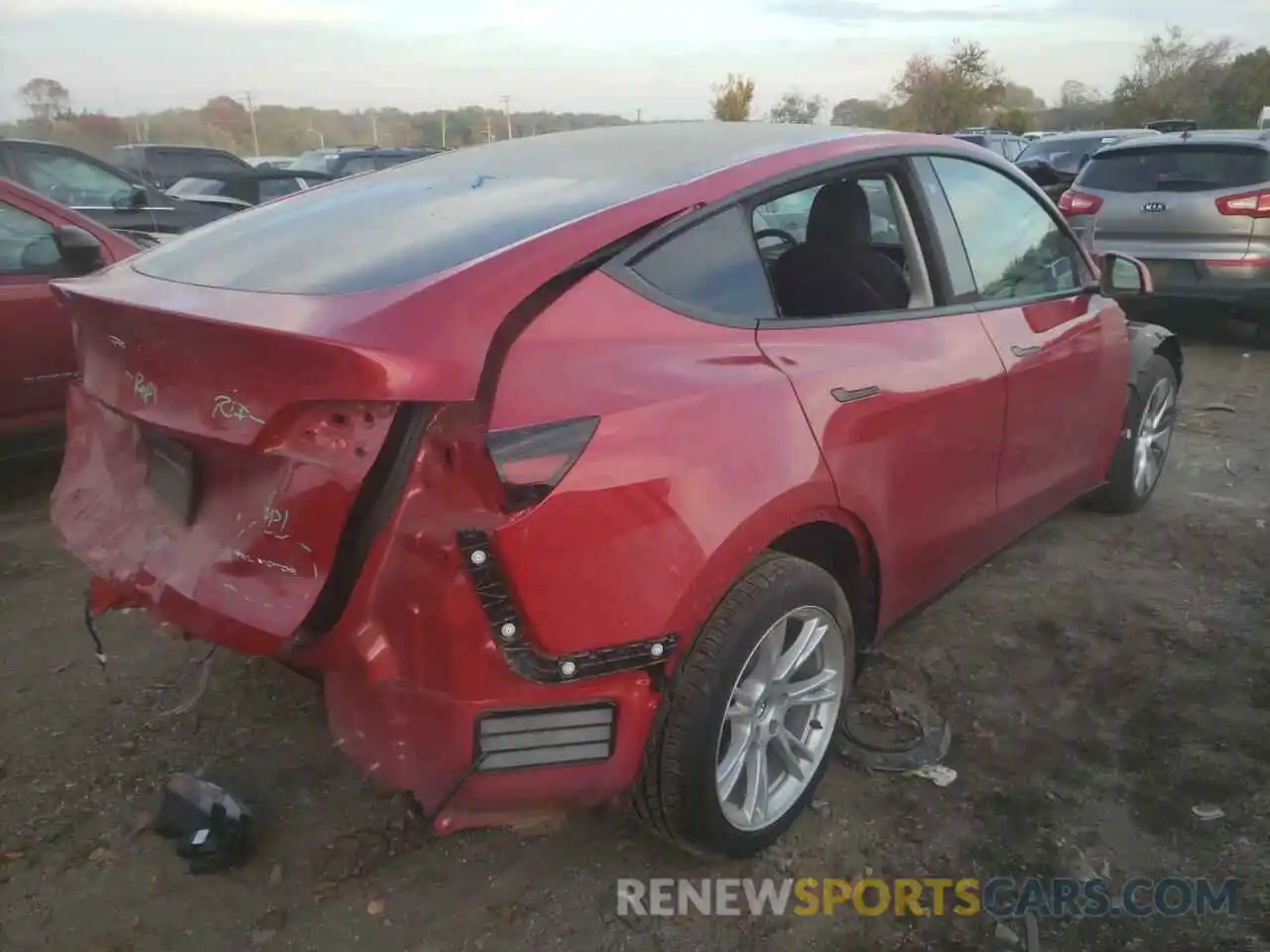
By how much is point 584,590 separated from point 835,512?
809 mm

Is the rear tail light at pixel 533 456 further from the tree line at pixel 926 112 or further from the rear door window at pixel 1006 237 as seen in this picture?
the tree line at pixel 926 112

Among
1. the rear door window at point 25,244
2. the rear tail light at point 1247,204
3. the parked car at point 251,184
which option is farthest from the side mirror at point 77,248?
the rear tail light at point 1247,204

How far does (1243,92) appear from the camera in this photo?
1326 inches

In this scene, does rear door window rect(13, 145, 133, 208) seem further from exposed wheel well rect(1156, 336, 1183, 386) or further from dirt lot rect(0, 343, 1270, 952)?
exposed wheel well rect(1156, 336, 1183, 386)

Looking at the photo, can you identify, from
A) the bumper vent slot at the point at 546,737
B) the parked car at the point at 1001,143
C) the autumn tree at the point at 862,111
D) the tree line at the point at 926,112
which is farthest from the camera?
the autumn tree at the point at 862,111

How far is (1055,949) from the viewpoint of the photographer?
7.30 ft

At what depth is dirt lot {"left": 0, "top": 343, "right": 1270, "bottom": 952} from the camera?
2281 millimetres

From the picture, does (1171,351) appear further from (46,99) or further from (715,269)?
(46,99)

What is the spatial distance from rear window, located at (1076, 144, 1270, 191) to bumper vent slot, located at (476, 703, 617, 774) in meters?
7.49

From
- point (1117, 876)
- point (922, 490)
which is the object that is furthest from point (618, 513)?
point (1117, 876)

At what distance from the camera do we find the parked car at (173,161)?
→ 1340 cm

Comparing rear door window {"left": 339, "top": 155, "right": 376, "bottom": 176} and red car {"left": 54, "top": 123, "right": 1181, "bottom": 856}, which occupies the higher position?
rear door window {"left": 339, "top": 155, "right": 376, "bottom": 176}

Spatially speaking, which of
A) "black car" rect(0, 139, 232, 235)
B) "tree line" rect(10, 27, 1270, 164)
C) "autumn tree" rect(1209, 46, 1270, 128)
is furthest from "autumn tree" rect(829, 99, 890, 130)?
"black car" rect(0, 139, 232, 235)

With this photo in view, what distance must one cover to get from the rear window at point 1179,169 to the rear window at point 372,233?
22.7 ft
